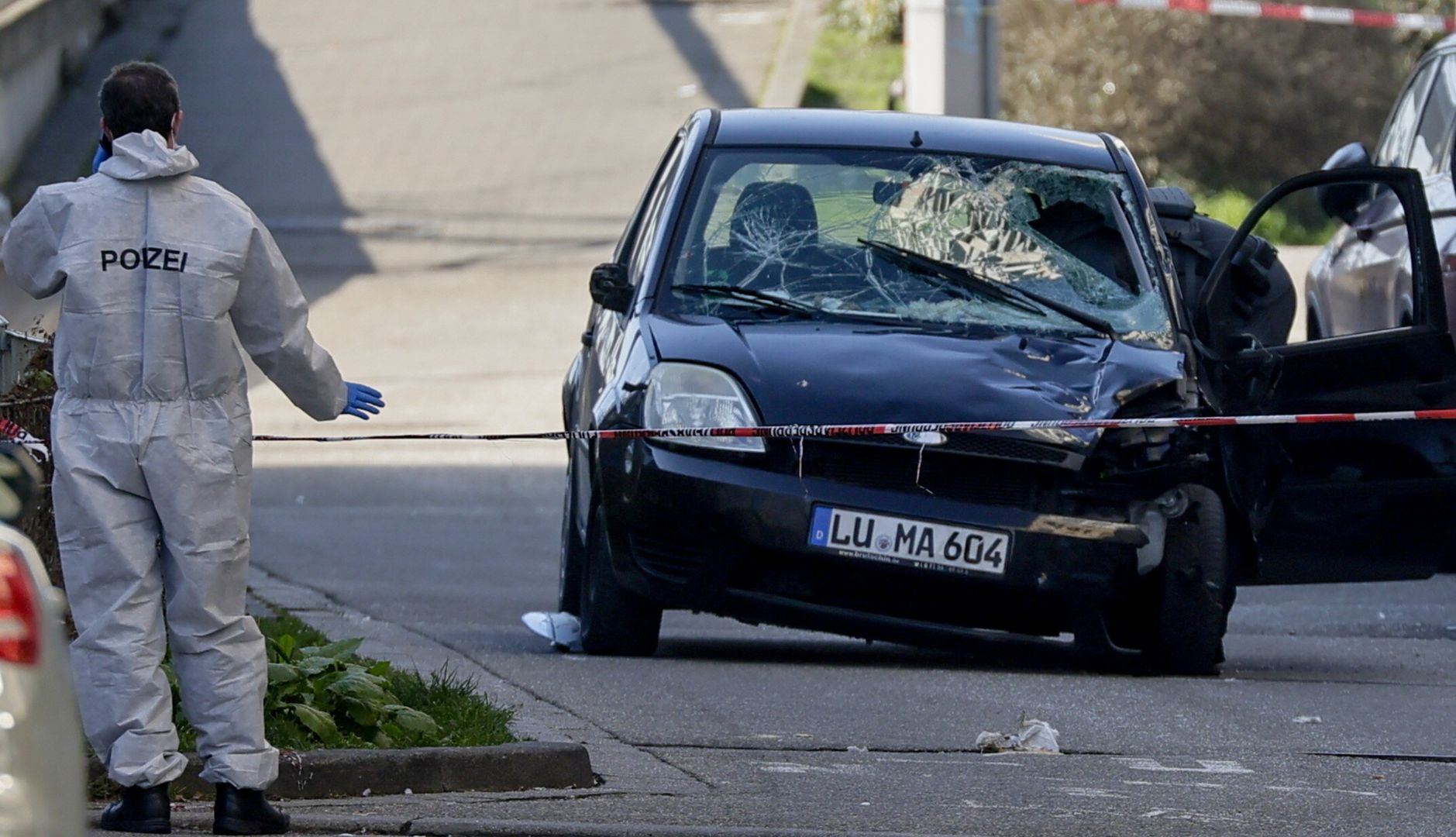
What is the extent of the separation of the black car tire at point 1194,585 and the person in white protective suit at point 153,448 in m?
3.19

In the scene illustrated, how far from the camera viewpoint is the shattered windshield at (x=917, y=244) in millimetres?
7562

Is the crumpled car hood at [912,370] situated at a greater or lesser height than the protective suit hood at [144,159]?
lesser

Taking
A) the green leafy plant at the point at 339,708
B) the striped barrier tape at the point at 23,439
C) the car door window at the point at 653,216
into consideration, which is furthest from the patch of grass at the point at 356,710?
the car door window at the point at 653,216

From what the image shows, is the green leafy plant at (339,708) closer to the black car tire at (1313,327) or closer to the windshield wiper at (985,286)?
the windshield wiper at (985,286)

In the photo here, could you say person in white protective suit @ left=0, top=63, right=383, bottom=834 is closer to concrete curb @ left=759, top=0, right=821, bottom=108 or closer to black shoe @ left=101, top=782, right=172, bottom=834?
black shoe @ left=101, top=782, right=172, bottom=834

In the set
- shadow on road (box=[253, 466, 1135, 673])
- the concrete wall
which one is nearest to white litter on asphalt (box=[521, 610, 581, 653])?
shadow on road (box=[253, 466, 1135, 673])

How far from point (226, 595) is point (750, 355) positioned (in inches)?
101

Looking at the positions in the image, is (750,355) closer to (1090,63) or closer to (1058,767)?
(1058,767)

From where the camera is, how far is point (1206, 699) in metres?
7.09

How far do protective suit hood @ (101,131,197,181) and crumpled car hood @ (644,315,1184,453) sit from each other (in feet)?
8.10

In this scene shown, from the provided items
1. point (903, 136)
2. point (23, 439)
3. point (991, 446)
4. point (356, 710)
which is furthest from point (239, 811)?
point (903, 136)

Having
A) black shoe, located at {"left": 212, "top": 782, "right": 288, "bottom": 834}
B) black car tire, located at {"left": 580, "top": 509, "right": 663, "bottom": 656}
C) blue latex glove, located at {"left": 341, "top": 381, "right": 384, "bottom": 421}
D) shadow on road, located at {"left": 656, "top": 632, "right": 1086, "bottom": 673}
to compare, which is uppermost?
blue latex glove, located at {"left": 341, "top": 381, "right": 384, "bottom": 421}

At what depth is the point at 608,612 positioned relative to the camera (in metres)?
7.41

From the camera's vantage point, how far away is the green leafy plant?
5605 millimetres
